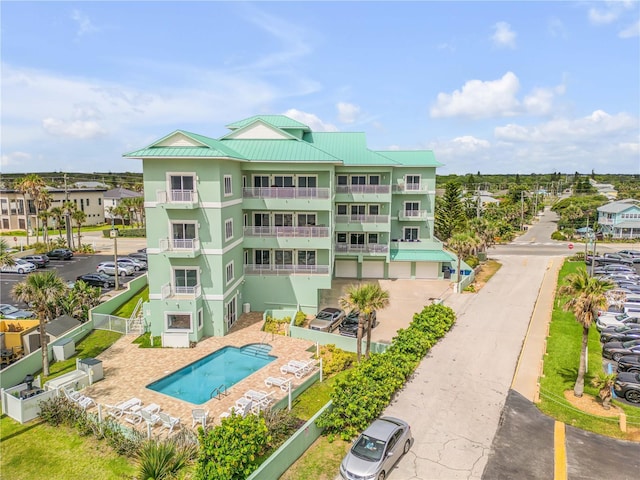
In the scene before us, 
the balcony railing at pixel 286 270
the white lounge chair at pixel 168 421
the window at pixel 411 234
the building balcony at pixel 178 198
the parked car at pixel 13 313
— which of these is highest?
the building balcony at pixel 178 198

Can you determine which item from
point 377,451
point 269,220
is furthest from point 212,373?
point 269,220

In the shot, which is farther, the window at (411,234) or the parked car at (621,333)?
the window at (411,234)

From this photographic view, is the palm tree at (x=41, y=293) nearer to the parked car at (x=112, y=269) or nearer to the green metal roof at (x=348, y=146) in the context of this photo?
the green metal roof at (x=348, y=146)

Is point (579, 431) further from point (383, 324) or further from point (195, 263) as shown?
point (195, 263)

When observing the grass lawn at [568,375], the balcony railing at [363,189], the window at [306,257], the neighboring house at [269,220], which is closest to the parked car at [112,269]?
the neighboring house at [269,220]

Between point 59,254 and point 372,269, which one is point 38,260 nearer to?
point 59,254

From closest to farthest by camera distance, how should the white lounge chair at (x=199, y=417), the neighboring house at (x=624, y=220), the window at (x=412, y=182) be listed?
the white lounge chair at (x=199, y=417) → the window at (x=412, y=182) → the neighboring house at (x=624, y=220)

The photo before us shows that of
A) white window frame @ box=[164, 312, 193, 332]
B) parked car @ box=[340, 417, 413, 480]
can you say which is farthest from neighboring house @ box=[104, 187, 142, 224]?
parked car @ box=[340, 417, 413, 480]
